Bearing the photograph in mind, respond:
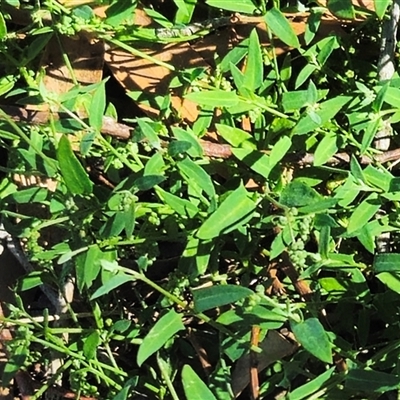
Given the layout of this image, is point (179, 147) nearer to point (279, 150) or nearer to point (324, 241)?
point (279, 150)

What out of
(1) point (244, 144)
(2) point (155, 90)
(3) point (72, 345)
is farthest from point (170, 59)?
(3) point (72, 345)

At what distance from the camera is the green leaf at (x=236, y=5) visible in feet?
4.57

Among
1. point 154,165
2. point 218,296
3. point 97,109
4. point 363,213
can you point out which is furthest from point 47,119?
point 363,213

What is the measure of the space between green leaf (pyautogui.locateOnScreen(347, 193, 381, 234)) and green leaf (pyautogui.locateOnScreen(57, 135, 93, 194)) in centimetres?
45

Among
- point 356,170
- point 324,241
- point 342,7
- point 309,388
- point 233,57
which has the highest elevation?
point 342,7

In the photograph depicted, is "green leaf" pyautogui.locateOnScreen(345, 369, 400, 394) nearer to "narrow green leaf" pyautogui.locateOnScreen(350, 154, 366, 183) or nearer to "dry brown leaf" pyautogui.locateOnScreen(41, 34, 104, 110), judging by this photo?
"narrow green leaf" pyautogui.locateOnScreen(350, 154, 366, 183)

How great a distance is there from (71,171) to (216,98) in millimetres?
290

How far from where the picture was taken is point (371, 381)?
4.30 ft

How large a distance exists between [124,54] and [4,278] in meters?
0.63

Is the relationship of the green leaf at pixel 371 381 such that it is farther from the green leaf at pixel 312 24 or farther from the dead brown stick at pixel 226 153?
the green leaf at pixel 312 24

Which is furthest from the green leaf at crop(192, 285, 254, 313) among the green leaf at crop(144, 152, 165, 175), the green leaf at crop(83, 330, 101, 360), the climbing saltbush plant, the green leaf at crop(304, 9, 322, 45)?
the green leaf at crop(304, 9, 322, 45)

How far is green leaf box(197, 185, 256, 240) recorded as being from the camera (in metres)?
1.29

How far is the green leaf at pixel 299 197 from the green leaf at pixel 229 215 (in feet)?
0.18

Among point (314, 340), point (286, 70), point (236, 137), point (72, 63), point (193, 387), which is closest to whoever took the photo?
point (314, 340)
